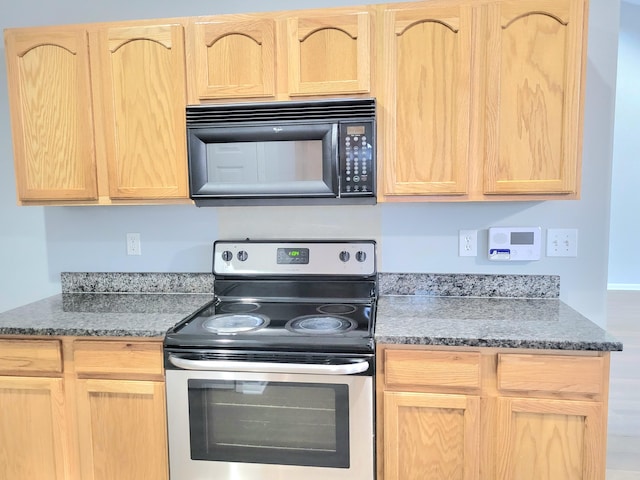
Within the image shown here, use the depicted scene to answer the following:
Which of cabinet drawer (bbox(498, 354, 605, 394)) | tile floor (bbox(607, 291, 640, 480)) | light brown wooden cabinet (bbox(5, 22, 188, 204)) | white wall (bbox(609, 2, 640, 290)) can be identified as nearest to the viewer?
cabinet drawer (bbox(498, 354, 605, 394))

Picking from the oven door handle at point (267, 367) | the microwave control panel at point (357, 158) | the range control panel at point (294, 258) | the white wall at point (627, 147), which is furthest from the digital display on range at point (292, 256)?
the white wall at point (627, 147)

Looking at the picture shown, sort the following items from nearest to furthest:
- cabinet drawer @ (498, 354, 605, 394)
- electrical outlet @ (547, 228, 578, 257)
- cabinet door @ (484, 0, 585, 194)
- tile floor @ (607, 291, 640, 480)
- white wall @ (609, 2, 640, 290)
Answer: cabinet drawer @ (498, 354, 605, 394), cabinet door @ (484, 0, 585, 194), electrical outlet @ (547, 228, 578, 257), tile floor @ (607, 291, 640, 480), white wall @ (609, 2, 640, 290)

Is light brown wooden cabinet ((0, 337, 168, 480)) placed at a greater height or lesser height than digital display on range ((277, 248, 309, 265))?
lesser

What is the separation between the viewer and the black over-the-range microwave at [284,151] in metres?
1.69

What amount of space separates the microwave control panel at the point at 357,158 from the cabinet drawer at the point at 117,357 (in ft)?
3.01

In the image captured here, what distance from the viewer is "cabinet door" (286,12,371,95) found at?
1715 mm

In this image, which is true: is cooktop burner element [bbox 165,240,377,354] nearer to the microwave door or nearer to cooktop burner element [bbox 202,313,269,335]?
cooktop burner element [bbox 202,313,269,335]

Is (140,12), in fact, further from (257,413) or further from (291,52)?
(257,413)

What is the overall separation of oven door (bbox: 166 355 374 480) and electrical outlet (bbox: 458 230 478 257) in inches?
31.7

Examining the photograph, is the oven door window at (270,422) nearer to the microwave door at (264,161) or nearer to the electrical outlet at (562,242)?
the microwave door at (264,161)

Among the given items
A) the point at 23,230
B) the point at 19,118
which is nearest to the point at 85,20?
the point at 19,118

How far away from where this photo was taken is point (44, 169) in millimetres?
1935

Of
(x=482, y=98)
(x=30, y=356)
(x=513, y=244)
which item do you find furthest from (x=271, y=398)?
(x=482, y=98)

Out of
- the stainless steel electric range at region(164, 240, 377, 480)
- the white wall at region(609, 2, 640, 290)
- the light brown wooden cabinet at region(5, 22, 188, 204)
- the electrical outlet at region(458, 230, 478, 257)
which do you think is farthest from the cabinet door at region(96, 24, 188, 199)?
the white wall at region(609, 2, 640, 290)
